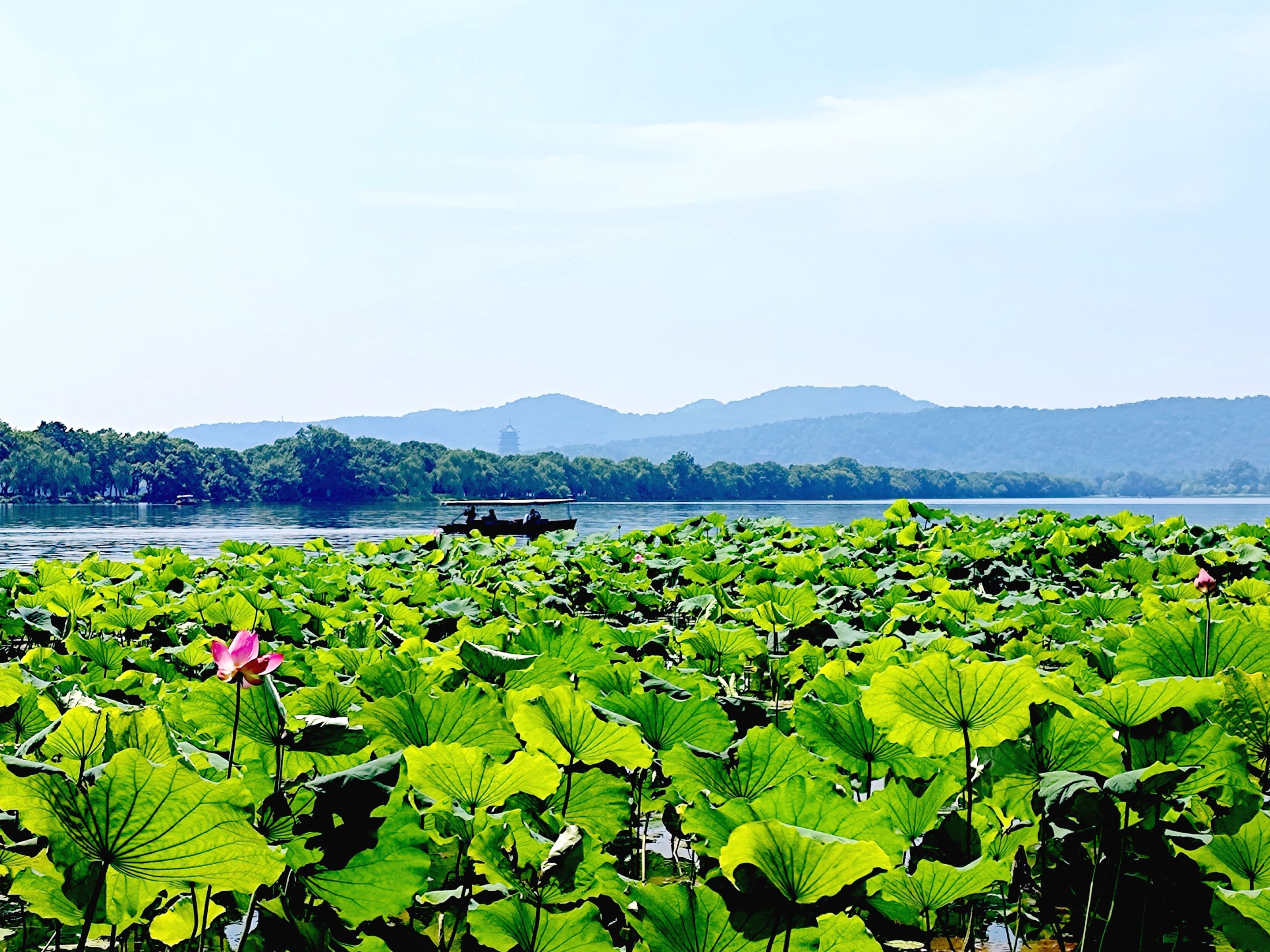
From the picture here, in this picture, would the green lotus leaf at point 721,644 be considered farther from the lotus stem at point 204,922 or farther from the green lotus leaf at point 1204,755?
the lotus stem at point 204,922

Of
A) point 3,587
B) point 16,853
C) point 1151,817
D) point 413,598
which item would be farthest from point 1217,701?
point 3,587

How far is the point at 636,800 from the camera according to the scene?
84.8 inches

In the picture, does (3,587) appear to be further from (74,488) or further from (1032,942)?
(74,488)

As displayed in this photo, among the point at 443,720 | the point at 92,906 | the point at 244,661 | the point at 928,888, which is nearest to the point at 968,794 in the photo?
the point at 928,888

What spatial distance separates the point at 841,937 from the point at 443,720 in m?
0.77

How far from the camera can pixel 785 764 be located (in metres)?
1.64

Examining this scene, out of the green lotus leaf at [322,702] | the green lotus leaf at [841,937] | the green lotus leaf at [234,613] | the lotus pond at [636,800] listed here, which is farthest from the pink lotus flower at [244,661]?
the green lotus leaf at [234,613]

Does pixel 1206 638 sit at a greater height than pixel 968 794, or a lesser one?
greater

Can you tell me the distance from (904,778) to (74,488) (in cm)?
9103

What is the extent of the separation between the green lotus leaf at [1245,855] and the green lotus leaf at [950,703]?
1.02 feet

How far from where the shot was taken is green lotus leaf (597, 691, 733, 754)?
1818 millimetres

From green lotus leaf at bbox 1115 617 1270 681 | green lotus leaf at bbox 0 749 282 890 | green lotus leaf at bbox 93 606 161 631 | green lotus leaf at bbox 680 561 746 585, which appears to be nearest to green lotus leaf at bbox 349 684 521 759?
green lotus leaf at bbox 0 749 282 890

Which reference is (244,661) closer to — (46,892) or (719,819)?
(46,892)

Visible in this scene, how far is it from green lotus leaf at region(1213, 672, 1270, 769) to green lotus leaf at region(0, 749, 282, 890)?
5.34 ft
